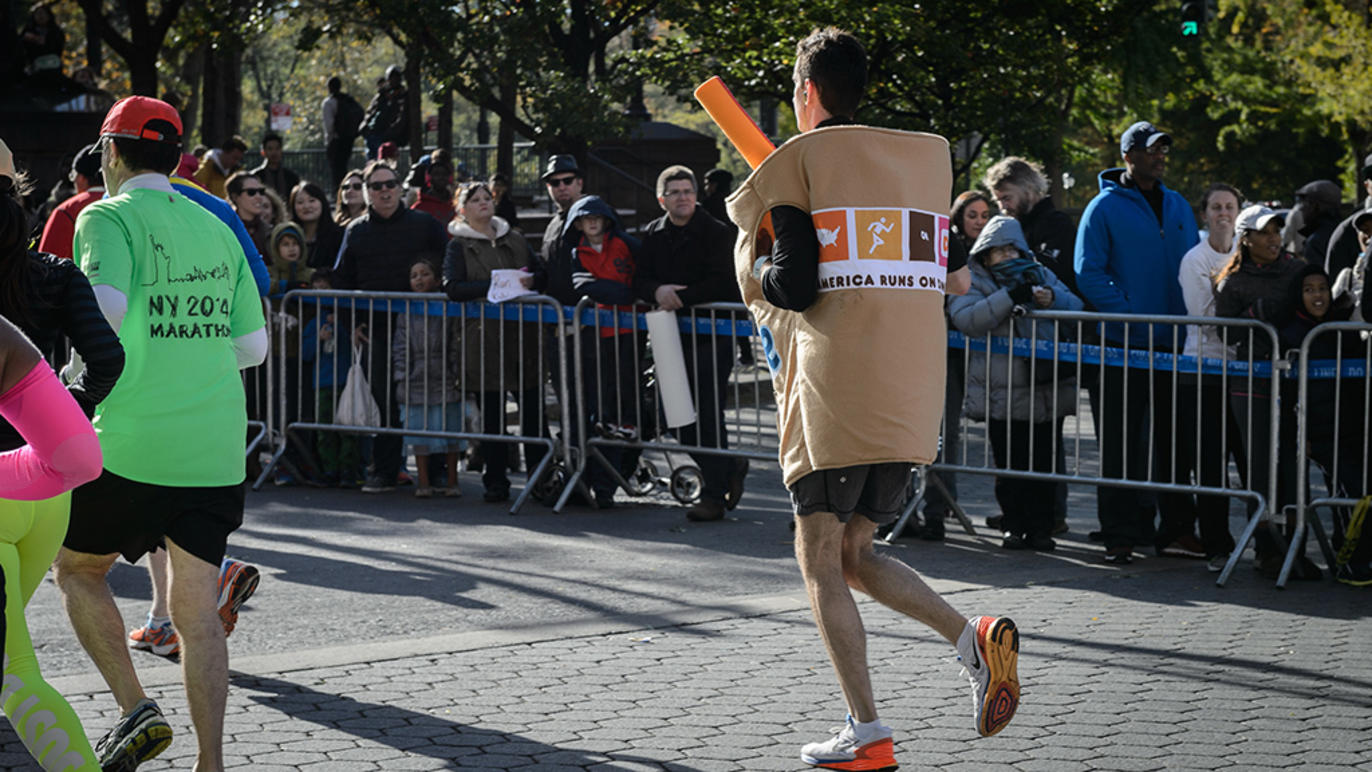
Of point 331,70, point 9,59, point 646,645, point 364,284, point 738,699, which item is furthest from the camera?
point 331,70

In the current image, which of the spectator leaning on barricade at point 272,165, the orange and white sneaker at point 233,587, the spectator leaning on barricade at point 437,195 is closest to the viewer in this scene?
the orange and white sneaker at point 233,587

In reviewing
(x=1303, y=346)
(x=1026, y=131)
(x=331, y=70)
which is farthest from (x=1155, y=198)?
(x=331, y=70)

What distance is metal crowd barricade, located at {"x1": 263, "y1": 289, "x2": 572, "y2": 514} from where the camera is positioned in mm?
10242

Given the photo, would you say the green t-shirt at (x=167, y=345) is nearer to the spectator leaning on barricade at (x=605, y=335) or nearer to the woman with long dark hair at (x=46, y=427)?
the woman with long dark hair at (x=46, y=427)

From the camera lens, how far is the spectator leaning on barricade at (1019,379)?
8.65 meters

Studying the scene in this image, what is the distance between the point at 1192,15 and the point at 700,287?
40.9 feet

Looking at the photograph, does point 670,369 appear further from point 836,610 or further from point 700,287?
point 836,610

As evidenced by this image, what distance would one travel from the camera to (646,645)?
21.2 feet

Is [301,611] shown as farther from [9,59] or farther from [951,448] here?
[9,59]

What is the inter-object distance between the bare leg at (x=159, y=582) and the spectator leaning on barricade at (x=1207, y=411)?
189 inches

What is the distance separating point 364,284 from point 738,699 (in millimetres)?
5960

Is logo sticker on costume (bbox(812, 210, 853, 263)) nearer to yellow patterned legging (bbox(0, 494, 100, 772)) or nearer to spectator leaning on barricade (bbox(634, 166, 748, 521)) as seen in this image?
yellow patterned legging (bbox(0, 494, 100, 772))

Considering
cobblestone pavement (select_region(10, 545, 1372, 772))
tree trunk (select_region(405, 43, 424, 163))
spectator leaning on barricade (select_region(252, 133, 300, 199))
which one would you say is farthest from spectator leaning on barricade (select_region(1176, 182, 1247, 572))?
tree trunk (select_region(405, 43, 424, 163))

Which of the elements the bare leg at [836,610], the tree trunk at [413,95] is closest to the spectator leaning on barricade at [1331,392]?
the bare leg at [836,610]
